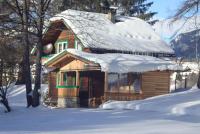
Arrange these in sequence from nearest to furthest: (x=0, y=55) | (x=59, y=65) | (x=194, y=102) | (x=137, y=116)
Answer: (x=137, y=116) → (x=194, y=102) → (x=0, y=55) → (x=59, y=65)

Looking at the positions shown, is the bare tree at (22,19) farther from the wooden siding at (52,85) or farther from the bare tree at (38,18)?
the wooden siding at (52,85)

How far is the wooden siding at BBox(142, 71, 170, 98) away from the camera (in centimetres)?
3428

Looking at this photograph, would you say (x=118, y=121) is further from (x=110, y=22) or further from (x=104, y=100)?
(x=110, y=22)

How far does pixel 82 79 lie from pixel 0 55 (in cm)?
895

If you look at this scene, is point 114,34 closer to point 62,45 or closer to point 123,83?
point 62,45

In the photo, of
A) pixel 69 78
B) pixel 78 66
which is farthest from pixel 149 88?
pixel 69 78

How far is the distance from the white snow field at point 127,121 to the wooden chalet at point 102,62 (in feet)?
14.5

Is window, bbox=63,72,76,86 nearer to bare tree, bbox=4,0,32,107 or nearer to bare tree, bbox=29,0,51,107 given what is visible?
bare tree, bbox=4,0,32,107

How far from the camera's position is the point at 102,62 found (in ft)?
105

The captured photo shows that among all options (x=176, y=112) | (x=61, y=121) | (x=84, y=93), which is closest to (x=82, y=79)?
(x=84, y=93)

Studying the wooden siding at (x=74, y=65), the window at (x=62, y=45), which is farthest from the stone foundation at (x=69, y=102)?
the window at (x=62, y=45)

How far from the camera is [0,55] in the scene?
29875mm

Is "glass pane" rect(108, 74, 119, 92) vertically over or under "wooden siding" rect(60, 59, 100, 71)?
under

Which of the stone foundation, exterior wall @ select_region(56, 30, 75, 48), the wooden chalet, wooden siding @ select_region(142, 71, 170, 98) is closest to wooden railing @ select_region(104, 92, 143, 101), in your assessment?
the wooden chalet
